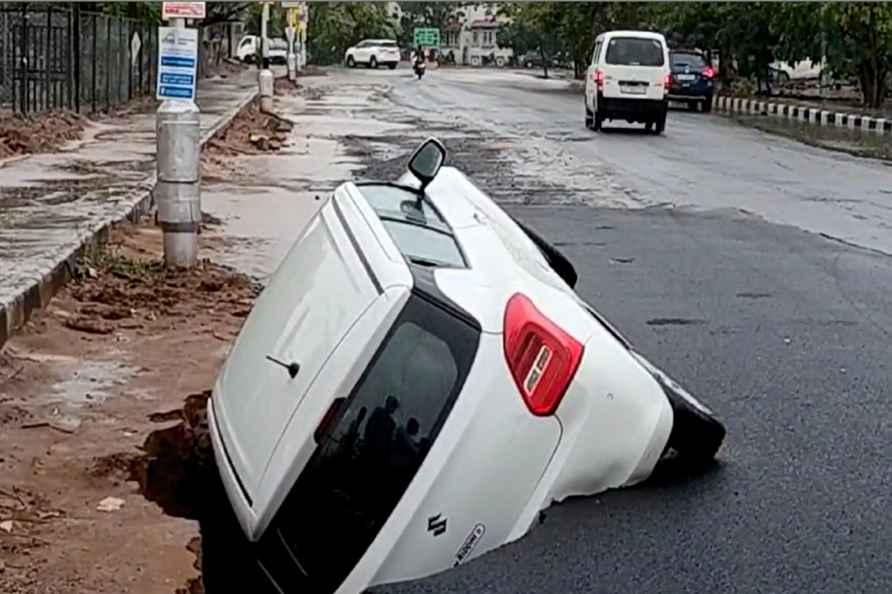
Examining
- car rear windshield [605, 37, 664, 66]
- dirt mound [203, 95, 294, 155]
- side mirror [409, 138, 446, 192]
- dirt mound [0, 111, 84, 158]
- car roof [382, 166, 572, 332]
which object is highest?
side mirror [409, 138, 446, 192]

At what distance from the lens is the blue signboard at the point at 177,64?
10.9 m

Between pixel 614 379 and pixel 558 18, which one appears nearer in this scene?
pixel 614 379

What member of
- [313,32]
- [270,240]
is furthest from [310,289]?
[313,32]

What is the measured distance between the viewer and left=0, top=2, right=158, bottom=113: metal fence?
77.6 feet

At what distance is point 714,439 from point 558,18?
53412mm

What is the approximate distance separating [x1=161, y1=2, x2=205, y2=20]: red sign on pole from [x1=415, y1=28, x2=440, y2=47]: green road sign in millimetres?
83186

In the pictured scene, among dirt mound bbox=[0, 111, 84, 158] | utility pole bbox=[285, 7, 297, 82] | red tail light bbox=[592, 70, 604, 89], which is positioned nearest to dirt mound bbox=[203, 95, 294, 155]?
dirt mound bbox=[0, 111, 84, 158]

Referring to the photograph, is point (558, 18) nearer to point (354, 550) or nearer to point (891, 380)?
point (891, 380)

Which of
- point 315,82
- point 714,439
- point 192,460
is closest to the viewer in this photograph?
point 714,439

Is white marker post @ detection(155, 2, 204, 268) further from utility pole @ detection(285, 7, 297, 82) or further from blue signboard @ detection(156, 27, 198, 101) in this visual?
utility pole @ detection(285, 7, 297, 82)

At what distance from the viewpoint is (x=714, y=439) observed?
5281 millimetres

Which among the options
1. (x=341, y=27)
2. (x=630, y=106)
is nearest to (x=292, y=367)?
(x=630, y=106)

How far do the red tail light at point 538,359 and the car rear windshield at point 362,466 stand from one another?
151 millimetres

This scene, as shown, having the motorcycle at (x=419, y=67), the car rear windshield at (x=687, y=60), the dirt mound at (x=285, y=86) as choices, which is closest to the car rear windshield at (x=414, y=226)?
the car rear windshield at (x=687, y=60)
